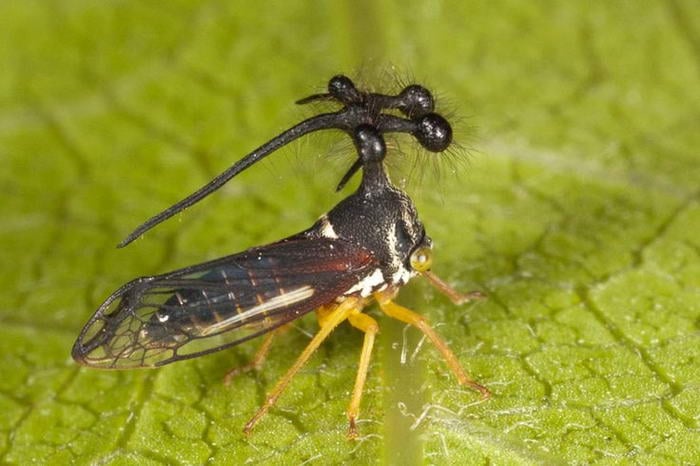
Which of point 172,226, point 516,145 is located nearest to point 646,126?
point 516,145

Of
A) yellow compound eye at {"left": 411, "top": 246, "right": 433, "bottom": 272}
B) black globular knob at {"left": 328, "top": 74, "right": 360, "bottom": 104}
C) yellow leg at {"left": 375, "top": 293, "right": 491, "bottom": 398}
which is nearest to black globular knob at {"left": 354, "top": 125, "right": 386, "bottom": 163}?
black globular knob at {"left": 328, "top": 74, "right": 360, "bottom": 104}

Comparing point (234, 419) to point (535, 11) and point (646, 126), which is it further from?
point (535, 11)

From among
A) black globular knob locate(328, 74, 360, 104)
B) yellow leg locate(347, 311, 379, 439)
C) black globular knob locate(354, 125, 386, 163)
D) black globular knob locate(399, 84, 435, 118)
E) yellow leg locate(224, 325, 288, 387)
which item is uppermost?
black globular knob locate(328, 74, 360, 104)

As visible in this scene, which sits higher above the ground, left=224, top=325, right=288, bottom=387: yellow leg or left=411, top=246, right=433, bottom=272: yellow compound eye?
left=411, top=246, right=433, bottom=272: yellow compound eye

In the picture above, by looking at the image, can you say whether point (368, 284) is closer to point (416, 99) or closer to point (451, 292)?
point (451, 292)

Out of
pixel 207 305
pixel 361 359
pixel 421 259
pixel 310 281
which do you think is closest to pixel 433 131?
pixel 421 259

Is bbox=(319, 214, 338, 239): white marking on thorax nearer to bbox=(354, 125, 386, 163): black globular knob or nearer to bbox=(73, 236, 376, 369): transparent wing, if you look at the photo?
bbox=(73, 236, 376, 369): transparent wing

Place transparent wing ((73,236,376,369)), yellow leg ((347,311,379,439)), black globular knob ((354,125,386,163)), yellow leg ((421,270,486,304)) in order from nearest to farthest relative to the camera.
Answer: yellow leg ((347,311,379,439)) → transparent wing ((73,236,376,369)) → black globular knob ((354,125,386,163)) → yellow leg ((421,270,486,304))
